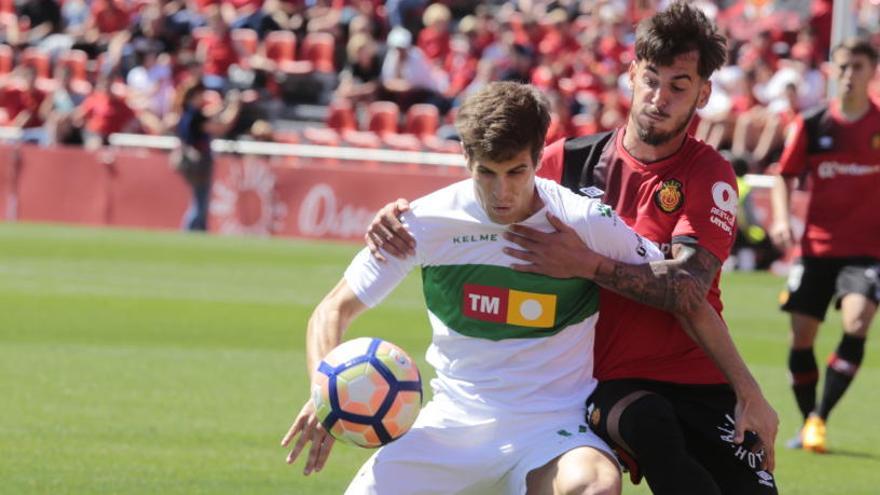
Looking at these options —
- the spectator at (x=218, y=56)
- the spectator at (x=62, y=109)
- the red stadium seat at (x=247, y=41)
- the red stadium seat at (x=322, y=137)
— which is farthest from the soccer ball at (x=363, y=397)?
the red stadium seat at (x=247, y=41)

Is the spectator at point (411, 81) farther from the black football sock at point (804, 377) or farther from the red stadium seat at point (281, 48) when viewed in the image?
the black football sock at point (804, 377)

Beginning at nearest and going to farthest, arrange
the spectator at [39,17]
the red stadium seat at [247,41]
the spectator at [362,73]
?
the spectator at [362,73] < the red stadium seat at [247,41] < the spectator at [39,17]

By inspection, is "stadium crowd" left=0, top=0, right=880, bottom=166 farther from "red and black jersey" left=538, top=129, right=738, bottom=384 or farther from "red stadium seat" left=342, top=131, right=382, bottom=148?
"red and black jersey" left=538, top=129, right=738, bottom=384

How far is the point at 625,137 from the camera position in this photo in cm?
648

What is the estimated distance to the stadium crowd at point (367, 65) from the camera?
25.6 metres

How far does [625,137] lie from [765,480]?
1.42m

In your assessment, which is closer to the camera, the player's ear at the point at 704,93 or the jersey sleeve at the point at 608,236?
the jersey sleeve at the point at 608,236

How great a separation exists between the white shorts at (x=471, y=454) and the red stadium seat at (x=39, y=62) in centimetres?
2657

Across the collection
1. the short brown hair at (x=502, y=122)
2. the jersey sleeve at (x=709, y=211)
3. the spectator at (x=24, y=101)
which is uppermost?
the short brown hair at (x=502, y=122)

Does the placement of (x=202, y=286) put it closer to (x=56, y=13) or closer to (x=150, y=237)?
(x=150, y=237)

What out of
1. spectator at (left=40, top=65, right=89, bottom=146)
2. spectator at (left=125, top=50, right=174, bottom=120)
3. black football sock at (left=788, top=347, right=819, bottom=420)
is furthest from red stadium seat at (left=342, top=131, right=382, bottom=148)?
black football sock at (left=788, top=347, right=819, bottom=420)

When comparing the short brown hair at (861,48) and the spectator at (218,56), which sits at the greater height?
the short brown hair at (861,48)

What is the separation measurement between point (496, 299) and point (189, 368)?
6.88m

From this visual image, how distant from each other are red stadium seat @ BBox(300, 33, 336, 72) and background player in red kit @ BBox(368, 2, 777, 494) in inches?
915
